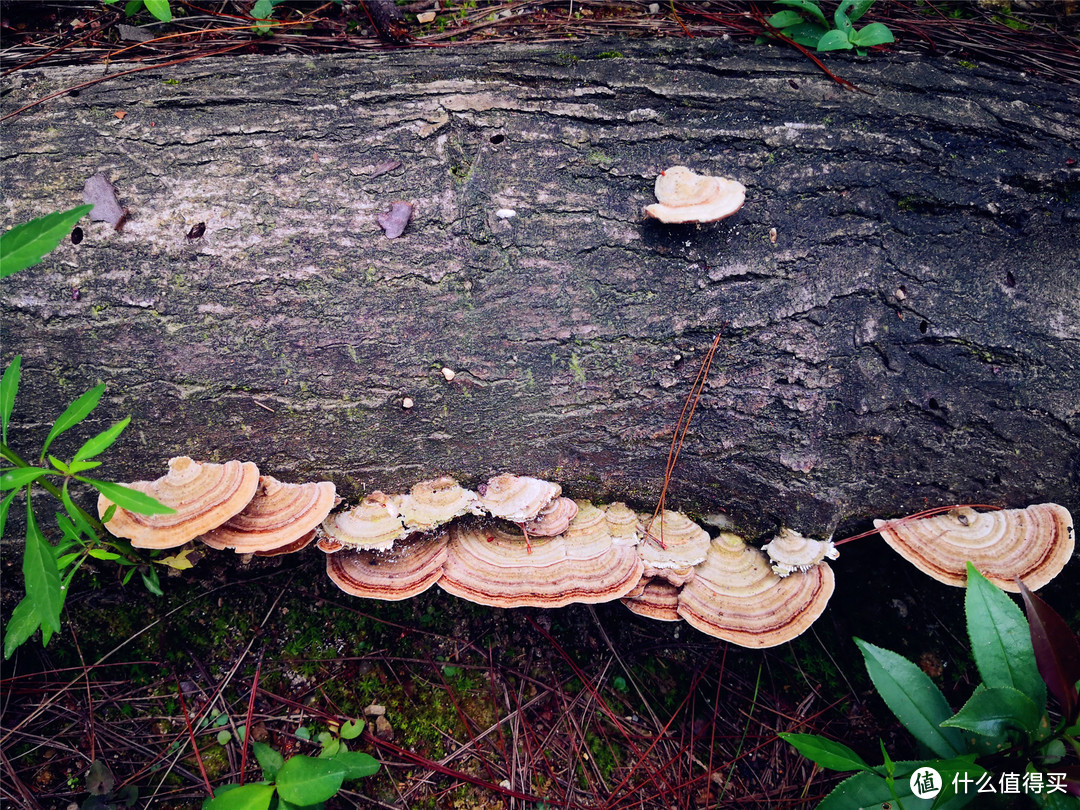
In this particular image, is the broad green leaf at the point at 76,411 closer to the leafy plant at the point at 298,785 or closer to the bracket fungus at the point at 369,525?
the bracket fungus at the point at 369,525

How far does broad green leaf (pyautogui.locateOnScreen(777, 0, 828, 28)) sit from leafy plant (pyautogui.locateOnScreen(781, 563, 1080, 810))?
2.52 metres

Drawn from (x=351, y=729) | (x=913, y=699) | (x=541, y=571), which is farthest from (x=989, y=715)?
(x=351, y=729)

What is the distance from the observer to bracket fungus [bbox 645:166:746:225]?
2.31 meters

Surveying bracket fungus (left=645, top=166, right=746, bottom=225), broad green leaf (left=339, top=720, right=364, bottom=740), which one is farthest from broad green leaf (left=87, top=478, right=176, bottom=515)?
bracket fungus (left=645, top=166, right=746, bottom=225)

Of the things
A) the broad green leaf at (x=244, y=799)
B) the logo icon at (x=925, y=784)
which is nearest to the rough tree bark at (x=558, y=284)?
the logo icon at (x=925, y=784)

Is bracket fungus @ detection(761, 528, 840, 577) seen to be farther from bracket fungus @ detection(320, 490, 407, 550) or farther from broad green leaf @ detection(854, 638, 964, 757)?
bracket fungus @ detection(320, 490, 407, 550)

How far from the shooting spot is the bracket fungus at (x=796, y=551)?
256cm

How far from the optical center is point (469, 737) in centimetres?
303

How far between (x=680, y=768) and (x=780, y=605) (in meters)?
1.10

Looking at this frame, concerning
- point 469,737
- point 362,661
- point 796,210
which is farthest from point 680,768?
point 796,210

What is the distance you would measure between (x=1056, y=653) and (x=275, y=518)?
10.0 ft

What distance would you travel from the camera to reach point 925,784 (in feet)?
7.33

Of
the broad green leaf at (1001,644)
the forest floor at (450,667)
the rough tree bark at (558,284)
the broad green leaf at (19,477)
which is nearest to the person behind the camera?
the broad green leaf at (19,477)

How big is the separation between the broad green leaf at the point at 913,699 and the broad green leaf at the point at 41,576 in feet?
9.47
